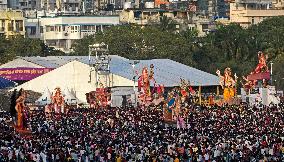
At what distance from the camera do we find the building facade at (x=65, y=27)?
6811 inches

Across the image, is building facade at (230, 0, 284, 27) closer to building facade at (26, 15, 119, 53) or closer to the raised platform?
building facade at (26, 15, 119, 53)

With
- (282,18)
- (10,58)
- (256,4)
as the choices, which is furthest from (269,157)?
(256,4)

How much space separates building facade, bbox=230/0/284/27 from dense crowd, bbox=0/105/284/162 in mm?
105184

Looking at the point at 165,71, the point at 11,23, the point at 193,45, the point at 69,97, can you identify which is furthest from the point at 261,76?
the point at 11,23

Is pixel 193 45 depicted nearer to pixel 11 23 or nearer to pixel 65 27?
pixel 11 23

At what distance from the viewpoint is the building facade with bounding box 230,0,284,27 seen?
188 meters

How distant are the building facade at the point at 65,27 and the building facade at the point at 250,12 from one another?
68.3 feet

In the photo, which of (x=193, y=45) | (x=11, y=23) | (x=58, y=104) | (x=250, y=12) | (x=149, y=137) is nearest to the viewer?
(x=149, y=137)

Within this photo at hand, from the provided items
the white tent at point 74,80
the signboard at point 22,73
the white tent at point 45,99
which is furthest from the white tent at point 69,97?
the signboard at point 22,73

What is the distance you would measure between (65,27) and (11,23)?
465 inches

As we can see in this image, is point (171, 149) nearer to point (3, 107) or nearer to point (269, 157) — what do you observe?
point (269, 157)

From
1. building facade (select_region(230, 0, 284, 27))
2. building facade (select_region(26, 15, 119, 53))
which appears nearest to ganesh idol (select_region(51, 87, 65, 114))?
building facade (select_region(26, 15, 119, 53))

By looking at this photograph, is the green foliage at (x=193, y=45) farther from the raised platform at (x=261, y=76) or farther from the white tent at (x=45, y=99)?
the raised platform at (x=261, y=76)

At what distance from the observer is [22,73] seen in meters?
122
